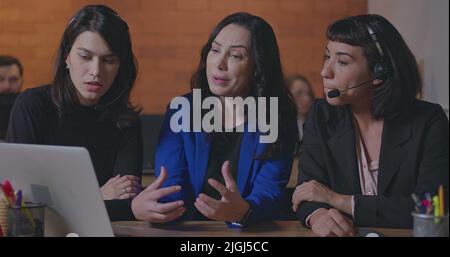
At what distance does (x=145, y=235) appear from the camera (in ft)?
6.93

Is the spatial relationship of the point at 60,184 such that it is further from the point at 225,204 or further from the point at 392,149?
the point at 392,149

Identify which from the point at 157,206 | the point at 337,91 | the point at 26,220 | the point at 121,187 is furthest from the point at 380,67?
the point at 26,220

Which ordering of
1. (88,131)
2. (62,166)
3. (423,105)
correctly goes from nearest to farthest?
(62,166)
(423,105)
(88,131)

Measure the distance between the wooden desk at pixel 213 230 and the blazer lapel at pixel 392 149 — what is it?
0.50 ft

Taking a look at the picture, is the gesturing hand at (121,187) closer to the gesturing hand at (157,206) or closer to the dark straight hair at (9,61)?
the gesturing hand at (157,206)

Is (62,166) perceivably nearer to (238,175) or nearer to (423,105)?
(238,175)

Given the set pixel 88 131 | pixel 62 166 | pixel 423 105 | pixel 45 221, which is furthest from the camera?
pixel 88 131

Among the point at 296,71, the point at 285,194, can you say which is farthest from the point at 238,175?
the point at 296,71

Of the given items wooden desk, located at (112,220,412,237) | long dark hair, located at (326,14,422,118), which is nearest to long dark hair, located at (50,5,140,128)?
wooden desk, located at (112,220,412,237)

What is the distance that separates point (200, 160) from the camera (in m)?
2.37

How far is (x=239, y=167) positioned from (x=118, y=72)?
44 cm

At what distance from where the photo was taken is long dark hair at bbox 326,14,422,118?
224cm

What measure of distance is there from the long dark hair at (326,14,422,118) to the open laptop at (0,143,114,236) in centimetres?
82
